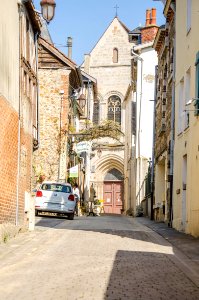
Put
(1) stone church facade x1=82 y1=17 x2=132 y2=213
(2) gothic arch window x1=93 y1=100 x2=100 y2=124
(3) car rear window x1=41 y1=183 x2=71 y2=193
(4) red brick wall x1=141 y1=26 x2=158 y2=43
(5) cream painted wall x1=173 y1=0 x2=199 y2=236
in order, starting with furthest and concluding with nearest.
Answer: (2) gothic arch window x1=93 y1=100 x2=100 y2=124 → (1) stone church facade x1=82 y1=17 x2=132 y2=213 → (4) red brick wall x1=141 y1=26 x2=158 y2=43 → (3) car rear window x1=41 y1=183 x2=71 y2=193 → (5) cream painted wall x1=173 y1=0 x2=199 y2=236

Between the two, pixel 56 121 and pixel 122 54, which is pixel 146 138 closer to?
pixel 56 121

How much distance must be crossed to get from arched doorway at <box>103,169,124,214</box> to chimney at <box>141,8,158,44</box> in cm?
1690

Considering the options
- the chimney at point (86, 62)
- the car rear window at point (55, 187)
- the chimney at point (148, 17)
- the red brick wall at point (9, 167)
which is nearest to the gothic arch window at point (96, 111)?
the chimney at point (86, 62)

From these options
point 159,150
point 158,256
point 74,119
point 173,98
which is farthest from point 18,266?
point 74,119

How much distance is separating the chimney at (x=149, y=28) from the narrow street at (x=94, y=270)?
26168 millimetres

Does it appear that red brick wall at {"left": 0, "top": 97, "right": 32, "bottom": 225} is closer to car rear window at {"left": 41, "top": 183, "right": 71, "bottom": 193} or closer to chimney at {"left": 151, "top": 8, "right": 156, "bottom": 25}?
car rear window at {"left": 41, "top": 183, "right": 71, "bottom": 193}

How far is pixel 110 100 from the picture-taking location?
57031 millimetres

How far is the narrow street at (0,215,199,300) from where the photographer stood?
735 centimetres

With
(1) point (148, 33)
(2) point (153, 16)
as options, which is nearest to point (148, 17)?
(2) point (153, 16)

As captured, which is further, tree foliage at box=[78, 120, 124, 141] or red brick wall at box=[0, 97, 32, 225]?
tree foliage at box=[78, 120, 124, 141]

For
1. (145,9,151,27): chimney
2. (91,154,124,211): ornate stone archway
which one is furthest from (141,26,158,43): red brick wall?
(91,154,124,211): ornate stone archway

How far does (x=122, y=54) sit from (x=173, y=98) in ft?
126

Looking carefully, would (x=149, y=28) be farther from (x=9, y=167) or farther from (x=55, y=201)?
(x=9, y=167)

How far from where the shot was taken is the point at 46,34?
136 ft
